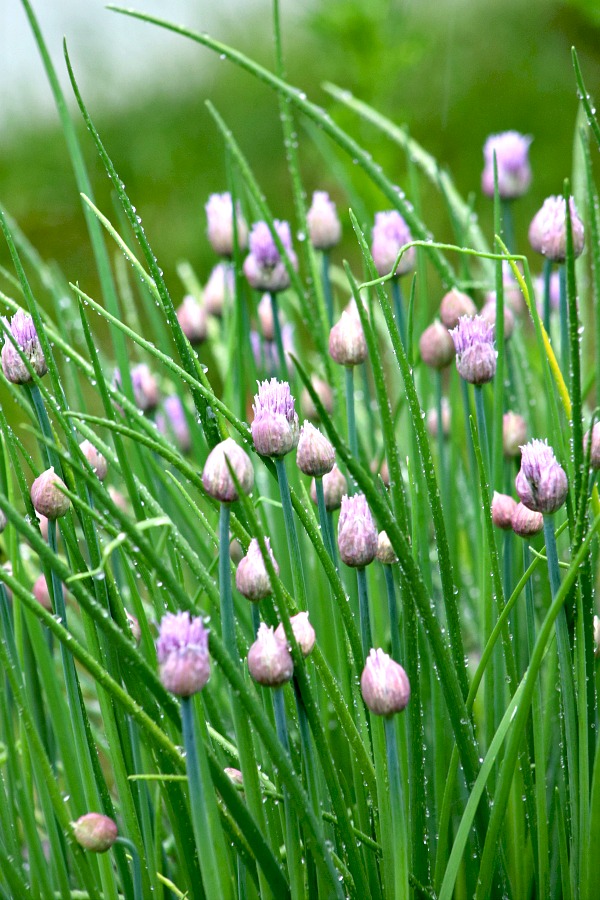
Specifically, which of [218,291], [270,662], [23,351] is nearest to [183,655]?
[270,662]

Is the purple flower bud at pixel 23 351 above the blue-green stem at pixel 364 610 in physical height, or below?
above

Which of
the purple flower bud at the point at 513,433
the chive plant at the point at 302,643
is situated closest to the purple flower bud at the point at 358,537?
the chive plant at the point at 302,643

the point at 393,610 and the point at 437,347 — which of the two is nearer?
the point at 393,610

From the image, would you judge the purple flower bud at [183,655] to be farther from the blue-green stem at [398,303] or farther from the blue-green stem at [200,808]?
the blue-green stem at [398,303]

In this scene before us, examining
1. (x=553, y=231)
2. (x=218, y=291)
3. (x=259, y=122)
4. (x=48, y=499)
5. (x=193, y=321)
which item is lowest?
(x=48, y=499)

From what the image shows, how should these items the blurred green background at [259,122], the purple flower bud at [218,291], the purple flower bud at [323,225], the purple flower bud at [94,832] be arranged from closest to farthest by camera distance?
the purple flower bud at [94,832] < the purple flower bud at [323,225] < the purple flower bud at [218,291] < the blurred green background at [259,122]

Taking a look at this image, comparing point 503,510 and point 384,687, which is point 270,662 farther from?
point 503,510

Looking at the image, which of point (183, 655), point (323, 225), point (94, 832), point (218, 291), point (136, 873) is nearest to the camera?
point (183, 655)

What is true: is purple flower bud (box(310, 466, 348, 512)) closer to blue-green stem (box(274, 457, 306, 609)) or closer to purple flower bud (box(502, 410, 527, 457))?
blue-green stem (box(274, 457, 306, 609))
